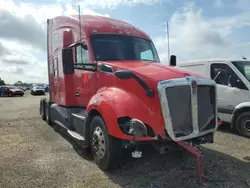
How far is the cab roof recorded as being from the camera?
6297 millimetres

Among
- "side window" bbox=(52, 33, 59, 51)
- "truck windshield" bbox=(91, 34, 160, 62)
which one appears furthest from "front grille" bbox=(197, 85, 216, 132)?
"side window" bbox=(52, 33, 59, 51)

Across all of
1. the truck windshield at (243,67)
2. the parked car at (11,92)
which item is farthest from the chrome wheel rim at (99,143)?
the parked car at (11,92)

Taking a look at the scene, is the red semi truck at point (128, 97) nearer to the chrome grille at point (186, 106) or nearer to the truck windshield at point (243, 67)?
the chrome grille at point (186, 106)

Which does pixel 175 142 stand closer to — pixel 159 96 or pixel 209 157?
pixel 159 96

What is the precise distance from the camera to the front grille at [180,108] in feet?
14.3

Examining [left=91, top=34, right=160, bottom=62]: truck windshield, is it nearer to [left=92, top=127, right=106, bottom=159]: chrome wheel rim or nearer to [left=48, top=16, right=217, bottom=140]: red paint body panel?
[left=48, top=16, right=217, bottom=140]: red paint body panel

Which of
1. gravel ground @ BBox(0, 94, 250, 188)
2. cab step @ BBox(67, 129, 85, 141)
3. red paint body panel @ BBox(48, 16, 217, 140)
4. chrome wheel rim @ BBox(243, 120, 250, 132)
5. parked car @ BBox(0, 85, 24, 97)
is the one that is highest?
red paint body panel @ BBox(48, 16, 217, 140)

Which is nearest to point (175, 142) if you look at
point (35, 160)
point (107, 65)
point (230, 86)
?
point (107, 65)

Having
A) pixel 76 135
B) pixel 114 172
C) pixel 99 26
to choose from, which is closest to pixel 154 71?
pixel 114 172

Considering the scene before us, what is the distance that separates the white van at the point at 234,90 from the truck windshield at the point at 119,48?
2746mm

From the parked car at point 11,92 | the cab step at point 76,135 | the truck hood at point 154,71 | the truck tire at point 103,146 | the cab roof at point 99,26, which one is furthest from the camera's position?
the parked car at point 11,92

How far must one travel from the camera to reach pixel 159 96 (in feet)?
14.0

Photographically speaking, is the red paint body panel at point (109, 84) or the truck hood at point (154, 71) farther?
the truck hood at point (154, 71)

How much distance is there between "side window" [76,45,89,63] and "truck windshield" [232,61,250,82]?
464 centimetres
